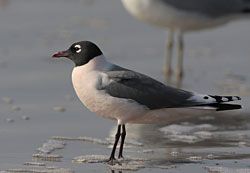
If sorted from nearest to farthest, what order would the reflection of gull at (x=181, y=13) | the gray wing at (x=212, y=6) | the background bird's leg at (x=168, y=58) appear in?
1. the background bird's leg at (x=168, y=58)
2. the reflection of gull at (x=181, y=13)
3. the gray wing at (x=212, y=6)

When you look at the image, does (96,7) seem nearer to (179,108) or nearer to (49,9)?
(49,9)

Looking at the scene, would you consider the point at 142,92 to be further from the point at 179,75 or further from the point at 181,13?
the point at 181,13

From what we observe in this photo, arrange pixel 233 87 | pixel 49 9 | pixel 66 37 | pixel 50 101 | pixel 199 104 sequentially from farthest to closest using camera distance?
1. pixel 49 9
2. pixel 66 37
3. pixel 233 87
4. pixel 50 101
5. pixel 199 104

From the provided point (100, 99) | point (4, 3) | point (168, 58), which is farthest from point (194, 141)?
point (4, 3)

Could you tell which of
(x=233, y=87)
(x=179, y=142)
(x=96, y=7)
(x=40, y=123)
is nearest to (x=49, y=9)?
(x=96, y=7)

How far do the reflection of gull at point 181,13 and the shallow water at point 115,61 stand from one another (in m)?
0.28

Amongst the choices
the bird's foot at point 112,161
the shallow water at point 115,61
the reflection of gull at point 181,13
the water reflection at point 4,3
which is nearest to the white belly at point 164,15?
the reflection of gull at point 181,13

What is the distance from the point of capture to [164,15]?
10078 millimetres

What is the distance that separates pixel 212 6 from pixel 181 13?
47 centimetres

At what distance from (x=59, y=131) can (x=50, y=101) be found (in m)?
1.07

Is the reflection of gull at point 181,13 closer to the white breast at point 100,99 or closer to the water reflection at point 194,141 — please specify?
the water reflection at point 194,141

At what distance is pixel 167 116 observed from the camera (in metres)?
6.33

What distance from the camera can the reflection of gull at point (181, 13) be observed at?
1006 cm

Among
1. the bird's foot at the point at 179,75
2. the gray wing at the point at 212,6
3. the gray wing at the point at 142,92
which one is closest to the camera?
the gray wing at the point at 142,92
